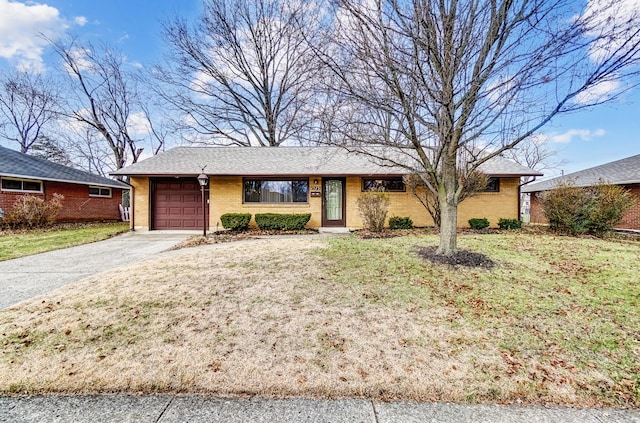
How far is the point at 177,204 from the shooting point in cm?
1264

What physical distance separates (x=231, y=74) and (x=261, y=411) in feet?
78.7

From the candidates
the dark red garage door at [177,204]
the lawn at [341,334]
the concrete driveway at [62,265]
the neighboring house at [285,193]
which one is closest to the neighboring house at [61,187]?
the neighboring house at [285,193]

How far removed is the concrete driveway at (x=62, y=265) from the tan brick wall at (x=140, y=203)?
2875 millimetres

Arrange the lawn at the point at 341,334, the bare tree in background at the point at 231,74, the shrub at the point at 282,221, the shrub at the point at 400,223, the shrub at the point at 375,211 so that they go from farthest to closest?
1. the bare tree in background at the point at 231,74
2. the shrub at the point at 400,223
3. the shrub at the point at 282,221
4. the shrub at the point at 375,211
5. the lawn at the point at 341,334

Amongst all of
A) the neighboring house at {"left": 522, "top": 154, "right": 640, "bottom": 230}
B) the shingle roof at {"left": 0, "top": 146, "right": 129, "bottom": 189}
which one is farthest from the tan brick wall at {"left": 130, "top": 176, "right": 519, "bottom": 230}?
the shingle roof at {"left": 0, "top": 146, "right": 129, "bottom": 189}

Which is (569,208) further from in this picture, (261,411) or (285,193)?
(261,411)

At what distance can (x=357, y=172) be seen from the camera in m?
11.9

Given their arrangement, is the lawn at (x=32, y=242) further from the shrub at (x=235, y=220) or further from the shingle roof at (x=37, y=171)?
the shrub at (x=235, y=220)

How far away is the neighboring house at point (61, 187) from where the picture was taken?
12992mm

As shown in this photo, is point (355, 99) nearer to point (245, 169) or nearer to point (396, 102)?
point (396, 102)

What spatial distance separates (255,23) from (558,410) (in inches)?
980

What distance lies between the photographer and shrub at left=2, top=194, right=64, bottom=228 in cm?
1178

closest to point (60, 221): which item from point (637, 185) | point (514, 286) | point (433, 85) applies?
point (433, 85)

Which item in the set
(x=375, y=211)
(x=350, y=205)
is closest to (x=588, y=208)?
(x=375, y=211)
